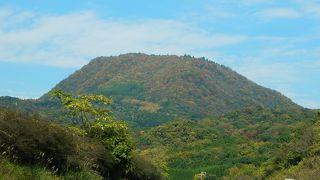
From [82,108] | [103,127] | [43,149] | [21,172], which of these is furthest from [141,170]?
[21,172]

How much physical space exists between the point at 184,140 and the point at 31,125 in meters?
116

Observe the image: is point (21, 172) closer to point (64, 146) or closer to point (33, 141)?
point (33, 141)

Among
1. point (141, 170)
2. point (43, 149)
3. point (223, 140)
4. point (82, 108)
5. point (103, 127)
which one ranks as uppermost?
point (82, 108)

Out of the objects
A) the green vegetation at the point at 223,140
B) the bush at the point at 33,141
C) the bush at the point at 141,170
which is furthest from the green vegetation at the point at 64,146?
the green vegetation at the point at 223,140

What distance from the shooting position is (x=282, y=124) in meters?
135

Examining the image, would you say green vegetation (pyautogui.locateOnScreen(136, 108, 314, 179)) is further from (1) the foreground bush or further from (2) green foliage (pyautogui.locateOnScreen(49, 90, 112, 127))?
(1) the foreground bush

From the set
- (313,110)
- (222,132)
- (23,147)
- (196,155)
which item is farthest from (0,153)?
(313,110)

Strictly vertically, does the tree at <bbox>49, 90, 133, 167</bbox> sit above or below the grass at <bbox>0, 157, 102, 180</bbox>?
above

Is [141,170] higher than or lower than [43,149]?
lower

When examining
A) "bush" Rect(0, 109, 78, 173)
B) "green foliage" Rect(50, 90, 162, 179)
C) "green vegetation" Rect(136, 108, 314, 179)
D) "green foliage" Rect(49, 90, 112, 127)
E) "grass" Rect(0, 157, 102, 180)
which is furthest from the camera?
"green vegetation" Rect(136, 108, 314, 179)

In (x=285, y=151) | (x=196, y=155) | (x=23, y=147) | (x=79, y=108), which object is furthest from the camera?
(x=196, y=155)

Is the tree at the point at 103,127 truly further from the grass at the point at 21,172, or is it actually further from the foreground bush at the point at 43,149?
the grass at the point at 21,172

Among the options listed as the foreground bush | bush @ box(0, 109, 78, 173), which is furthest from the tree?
bush @ box(0, 109, 78, 173)

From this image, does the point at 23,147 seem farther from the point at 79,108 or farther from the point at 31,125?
the point at 79,108
